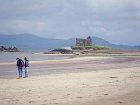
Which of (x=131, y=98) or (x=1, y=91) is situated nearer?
(x=131, y=98)

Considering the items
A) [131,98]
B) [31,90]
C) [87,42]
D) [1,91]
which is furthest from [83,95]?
[87,42]

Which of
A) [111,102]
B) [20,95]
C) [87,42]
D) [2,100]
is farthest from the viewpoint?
[87,42]

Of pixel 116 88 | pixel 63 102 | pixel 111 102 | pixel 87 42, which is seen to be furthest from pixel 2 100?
pixel 87 42

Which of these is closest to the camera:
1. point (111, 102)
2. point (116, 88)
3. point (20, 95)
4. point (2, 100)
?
point (111, 102)

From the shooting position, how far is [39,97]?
17.1m

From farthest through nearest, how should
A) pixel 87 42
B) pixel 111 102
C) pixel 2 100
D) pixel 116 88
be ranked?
1. pixel 87 42
2. pixel 116 88
3. pixel 2 100
4. pixel 111 102

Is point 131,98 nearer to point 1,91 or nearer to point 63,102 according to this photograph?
point 63,102

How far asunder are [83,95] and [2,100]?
384cm

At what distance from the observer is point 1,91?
19859mm

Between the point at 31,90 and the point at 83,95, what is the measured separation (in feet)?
12.5

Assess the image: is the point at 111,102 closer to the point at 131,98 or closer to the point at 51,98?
the point at 131,98

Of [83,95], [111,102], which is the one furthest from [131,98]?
[83,95]

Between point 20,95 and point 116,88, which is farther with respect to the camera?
point 116,88

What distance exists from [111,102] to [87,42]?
143 meters
